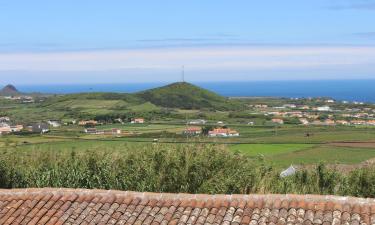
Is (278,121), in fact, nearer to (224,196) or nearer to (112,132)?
(112,132)

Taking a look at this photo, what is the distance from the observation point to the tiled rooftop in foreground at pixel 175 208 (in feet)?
36.7

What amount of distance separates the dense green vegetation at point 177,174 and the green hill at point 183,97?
2899 inches

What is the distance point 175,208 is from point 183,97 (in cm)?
8456

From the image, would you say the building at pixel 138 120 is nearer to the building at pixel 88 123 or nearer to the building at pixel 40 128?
the building at pixel 88 123

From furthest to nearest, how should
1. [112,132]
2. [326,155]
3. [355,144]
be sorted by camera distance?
[112,132] < [355,144] < [326,155]

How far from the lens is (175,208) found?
39.4 feet

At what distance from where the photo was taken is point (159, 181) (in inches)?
632

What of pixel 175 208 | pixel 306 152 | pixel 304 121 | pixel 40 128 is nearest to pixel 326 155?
pixel 306 152

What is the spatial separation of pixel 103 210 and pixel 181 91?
88.4 m

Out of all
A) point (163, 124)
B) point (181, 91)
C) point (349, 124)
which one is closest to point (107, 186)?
point (163, 124)

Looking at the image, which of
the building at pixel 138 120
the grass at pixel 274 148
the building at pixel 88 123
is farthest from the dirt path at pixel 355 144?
the building at pixel 88 123

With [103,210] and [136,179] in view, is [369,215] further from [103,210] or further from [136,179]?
[136,179]

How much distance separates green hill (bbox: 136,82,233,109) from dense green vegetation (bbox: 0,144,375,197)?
73642 mm

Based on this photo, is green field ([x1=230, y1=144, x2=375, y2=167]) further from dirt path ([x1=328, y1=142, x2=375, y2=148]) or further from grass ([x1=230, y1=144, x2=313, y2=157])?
dirt path ([x1=328, y1=142, x2=375, y2=148])
